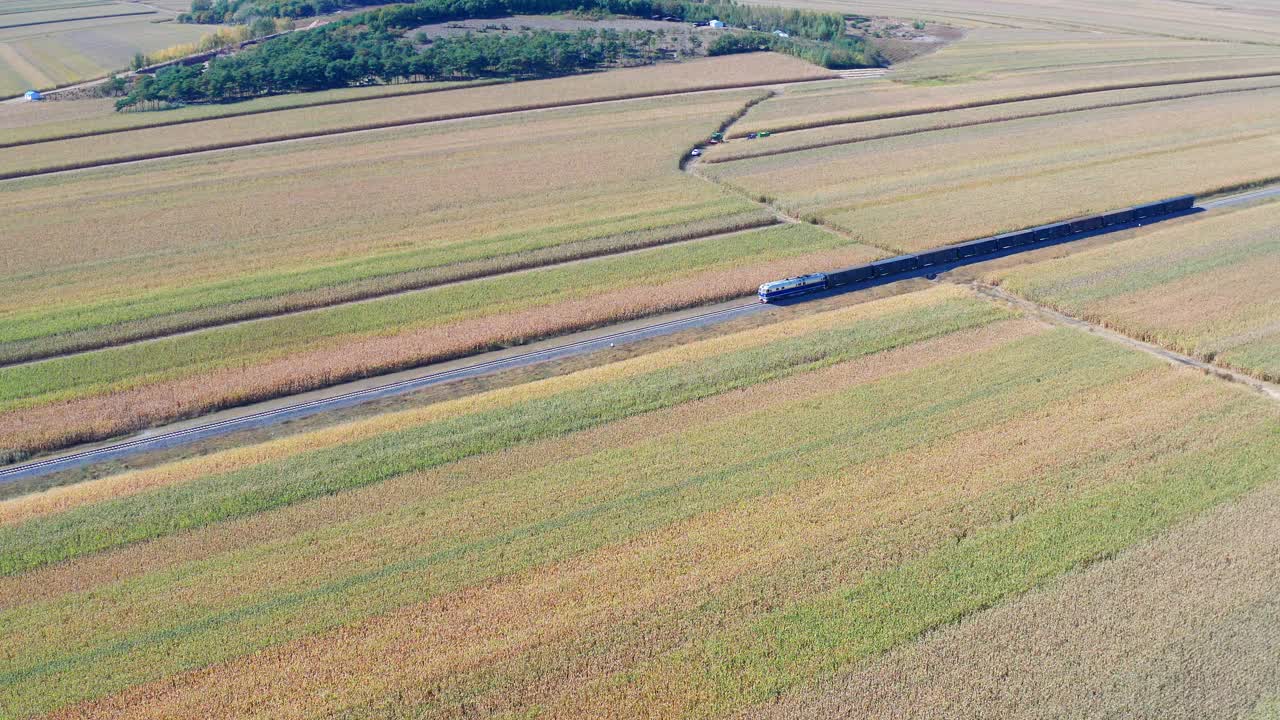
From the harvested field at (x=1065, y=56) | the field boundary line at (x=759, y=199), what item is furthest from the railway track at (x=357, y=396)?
the harvested field at (x=1065, y=56)

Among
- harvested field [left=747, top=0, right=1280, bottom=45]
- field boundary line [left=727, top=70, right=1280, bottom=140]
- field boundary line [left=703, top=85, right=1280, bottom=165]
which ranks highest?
harvested field [left=747, top=0, right=1280, bottom=45]

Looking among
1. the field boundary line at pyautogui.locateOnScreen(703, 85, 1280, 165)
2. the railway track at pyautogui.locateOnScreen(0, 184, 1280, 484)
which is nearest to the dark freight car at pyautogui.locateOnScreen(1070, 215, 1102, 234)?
the railway track at pyautogui.locateOnScreen(0, 184, 1280, 484)

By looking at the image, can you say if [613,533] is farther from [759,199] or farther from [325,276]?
[759,199]

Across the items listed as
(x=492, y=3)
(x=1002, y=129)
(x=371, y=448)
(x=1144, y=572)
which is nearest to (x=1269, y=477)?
(x=1144, y=572)

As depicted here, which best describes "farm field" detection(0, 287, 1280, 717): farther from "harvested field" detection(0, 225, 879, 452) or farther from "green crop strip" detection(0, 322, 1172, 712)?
"harvested field" detection(0, 225, 879, 452)

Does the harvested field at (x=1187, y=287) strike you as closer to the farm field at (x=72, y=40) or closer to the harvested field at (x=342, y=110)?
the harvested field at (x=342, y=110)

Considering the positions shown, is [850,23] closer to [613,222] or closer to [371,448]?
[613,222]

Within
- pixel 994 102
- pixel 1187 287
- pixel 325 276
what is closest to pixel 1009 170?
pixel 1187 287
